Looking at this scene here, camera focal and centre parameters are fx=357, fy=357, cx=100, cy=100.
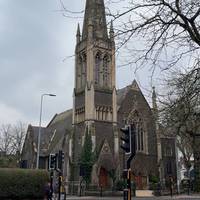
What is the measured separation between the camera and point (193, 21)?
31.6 ft

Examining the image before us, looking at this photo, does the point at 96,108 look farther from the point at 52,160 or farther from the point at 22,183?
the point at 52,160

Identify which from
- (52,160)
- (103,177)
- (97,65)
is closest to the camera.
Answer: (52,160)

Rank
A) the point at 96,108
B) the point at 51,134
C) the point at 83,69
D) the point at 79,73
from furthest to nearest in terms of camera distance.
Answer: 1. the point at 51,134
2. the point at 79,73
3. the point at 83,69
4. the point at 96,108

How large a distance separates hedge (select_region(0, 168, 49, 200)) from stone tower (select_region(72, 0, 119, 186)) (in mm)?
18257

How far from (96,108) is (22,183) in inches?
977

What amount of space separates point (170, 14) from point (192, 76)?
7.31 feet

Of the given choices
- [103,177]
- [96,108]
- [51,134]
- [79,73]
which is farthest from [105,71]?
[51,134]

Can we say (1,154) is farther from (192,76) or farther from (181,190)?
(192,76)

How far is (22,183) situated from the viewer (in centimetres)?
2773

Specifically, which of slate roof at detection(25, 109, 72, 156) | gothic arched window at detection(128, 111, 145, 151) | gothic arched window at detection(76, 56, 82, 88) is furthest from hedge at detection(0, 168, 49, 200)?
slate roof at detection(25, 109, 72, 156)

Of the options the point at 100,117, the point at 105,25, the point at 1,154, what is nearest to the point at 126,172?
the point at 105,25

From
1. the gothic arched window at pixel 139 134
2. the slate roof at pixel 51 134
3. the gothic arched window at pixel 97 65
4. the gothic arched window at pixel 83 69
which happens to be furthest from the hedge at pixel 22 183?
the slate roof at pixel 51 134

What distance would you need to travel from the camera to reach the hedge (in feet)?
88.3

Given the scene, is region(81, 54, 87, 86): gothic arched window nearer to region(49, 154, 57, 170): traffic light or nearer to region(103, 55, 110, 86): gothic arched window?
region(103, 55, 110, 86): gothic arched window
